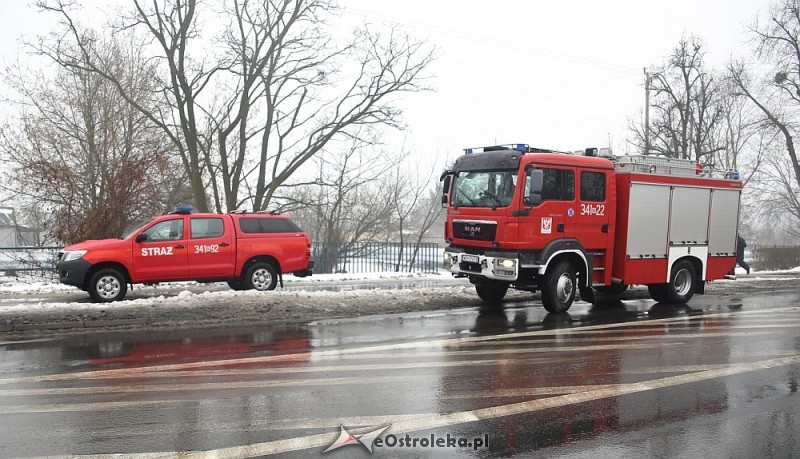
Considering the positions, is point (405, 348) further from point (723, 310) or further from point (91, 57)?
point (91, 57)

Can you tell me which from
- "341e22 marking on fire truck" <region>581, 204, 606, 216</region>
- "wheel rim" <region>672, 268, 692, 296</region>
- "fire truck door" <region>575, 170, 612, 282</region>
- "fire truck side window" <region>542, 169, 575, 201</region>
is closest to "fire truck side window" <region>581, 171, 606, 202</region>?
"fire truck door" <region>575, 170, 612, 282</region>

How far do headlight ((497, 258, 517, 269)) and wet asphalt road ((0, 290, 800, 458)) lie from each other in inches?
51.8

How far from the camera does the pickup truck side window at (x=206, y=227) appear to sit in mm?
13625

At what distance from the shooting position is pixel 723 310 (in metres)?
13.3

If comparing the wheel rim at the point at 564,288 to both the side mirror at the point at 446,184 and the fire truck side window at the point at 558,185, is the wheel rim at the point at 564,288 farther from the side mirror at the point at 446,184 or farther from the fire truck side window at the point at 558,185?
the side mirror at the point at 446,184

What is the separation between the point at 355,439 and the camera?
197 inches

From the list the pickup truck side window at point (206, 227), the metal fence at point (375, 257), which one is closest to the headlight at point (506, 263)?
the pickup truck side window at point (206, 227)

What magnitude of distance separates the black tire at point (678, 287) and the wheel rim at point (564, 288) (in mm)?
3098

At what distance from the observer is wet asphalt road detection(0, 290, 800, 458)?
4953 mm

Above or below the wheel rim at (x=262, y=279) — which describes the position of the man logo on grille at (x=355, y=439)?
below

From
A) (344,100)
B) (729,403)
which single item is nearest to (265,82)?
(344,100)

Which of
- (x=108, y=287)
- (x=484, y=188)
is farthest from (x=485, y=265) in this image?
(x=108, y=287)

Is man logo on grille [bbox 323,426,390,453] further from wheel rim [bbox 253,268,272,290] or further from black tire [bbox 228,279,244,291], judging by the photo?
black tire [bbox 228,279,244,291]

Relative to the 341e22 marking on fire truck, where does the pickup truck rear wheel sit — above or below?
below
